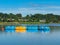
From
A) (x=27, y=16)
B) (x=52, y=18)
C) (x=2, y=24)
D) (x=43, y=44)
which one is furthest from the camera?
(x=2, y=24)

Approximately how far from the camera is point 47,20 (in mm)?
17250

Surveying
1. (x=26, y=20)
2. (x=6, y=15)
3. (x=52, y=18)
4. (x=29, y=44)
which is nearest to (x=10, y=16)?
(x=6, y=15)

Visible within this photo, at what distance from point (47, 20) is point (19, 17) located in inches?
113

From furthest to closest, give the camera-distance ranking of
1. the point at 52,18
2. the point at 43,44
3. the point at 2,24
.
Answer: the point at 2,24 → the point at 52,18 → the point at 43,44

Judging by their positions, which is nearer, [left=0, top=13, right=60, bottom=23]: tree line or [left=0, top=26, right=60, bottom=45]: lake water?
[left=0, top=26, right=60, bottom=45]: lake water

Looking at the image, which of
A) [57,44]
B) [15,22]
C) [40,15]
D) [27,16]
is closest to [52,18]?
[40,15]

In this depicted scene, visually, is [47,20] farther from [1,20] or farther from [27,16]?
[1,20]

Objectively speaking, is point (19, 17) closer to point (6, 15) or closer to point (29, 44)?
point (6, 15)

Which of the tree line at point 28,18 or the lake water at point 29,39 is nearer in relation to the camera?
the lake water at point 29,39

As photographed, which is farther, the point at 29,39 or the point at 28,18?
the point at 28,18

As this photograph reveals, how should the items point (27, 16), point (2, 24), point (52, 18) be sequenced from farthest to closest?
point (2, 24)
point (27, 16)
point (52, 18)

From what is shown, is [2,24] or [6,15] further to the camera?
[2,24]

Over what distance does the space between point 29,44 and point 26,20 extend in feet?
35.9

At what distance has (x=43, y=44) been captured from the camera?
5926 mm
